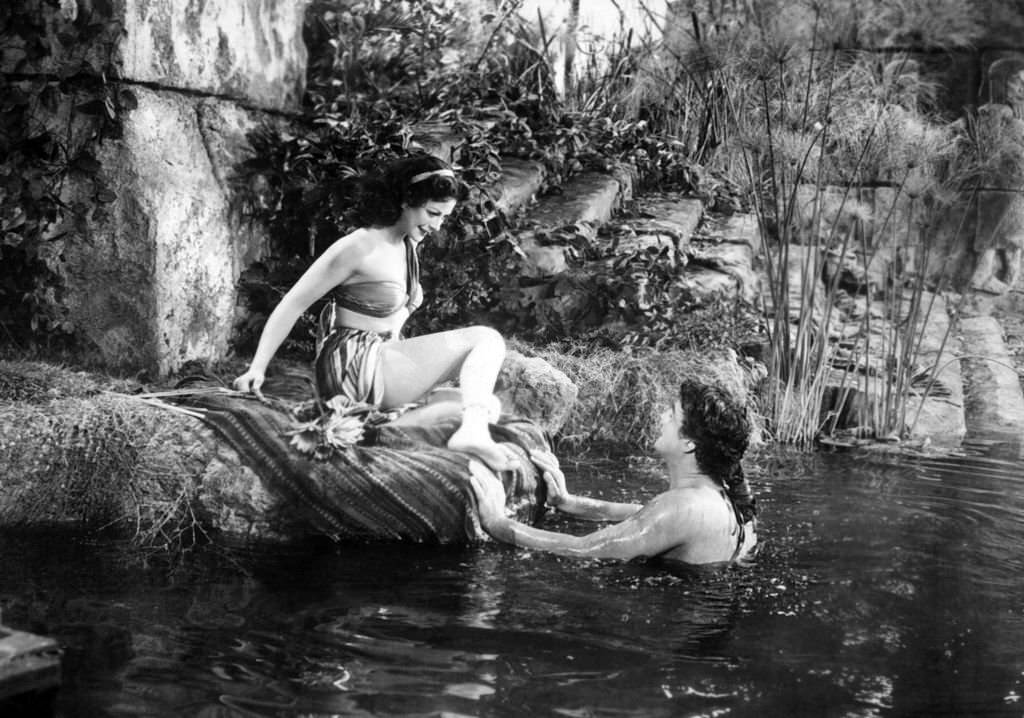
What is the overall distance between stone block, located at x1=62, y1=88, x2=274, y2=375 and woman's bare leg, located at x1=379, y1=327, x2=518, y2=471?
85.6 inches

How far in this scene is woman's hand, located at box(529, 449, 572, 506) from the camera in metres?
5.01

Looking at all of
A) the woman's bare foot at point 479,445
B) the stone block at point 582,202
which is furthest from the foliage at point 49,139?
the stone block at point 582,202

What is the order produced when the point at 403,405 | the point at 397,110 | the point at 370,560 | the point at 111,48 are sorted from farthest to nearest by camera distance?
the point at 397,110 → the point at 111,48 → the point at 403,405 → the point at 370,560

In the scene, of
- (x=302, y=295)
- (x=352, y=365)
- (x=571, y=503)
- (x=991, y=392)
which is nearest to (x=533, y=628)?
(x=571, y=503)

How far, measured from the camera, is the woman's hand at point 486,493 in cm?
457

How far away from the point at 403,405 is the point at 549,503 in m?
0.77

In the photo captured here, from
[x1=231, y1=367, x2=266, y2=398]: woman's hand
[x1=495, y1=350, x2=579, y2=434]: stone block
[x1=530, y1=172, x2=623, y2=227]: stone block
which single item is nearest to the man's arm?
[x1=231, y1=367, x2=266, y2=398]: woman's hand

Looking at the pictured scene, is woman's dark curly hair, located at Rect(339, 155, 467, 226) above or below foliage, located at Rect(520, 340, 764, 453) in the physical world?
above

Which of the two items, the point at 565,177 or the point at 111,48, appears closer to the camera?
the point at 111,48

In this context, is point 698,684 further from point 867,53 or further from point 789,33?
point 867,53

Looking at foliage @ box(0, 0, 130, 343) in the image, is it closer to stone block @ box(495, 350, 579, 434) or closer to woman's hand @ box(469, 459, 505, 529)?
stone block @ box(495, 350, 579, 434)

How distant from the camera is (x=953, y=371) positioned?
866cm

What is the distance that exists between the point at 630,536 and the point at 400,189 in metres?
1.59

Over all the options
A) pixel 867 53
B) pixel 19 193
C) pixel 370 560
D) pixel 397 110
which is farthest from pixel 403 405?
pixel 867 53
